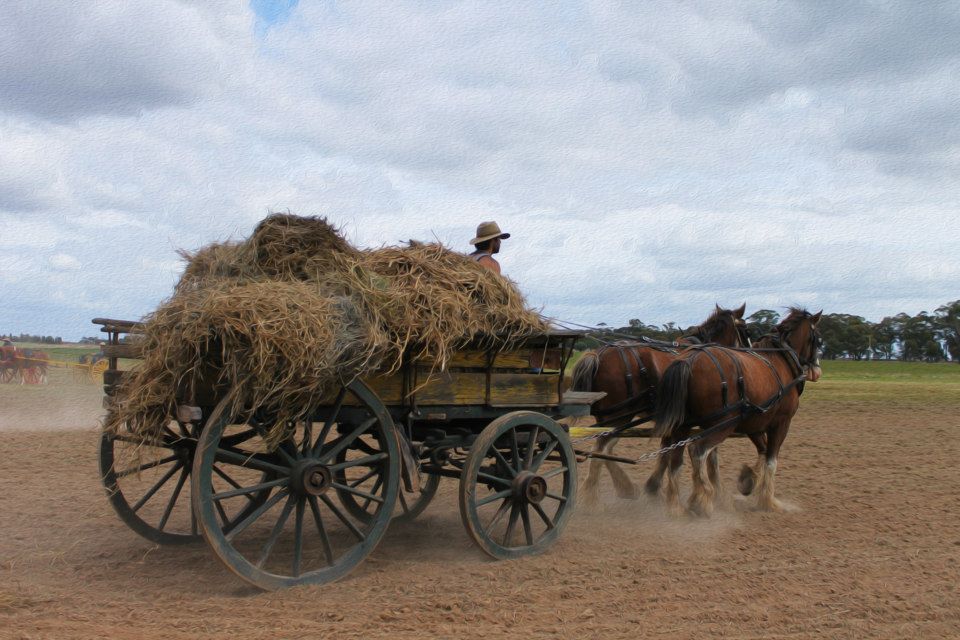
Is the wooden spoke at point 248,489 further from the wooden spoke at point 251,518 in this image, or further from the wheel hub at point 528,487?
the wheel hub at point 528,487

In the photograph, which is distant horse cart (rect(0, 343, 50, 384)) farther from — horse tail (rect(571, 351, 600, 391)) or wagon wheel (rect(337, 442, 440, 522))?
horse tail (rect(571, 351, 600, 391))

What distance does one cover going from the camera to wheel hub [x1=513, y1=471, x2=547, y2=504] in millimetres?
6281

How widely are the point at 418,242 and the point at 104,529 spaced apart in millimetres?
3857

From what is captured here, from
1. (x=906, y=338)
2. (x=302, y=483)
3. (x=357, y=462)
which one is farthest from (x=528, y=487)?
(x=906, y=338)

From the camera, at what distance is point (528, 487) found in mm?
6277

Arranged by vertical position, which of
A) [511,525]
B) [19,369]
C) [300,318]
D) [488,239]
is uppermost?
[488,239]

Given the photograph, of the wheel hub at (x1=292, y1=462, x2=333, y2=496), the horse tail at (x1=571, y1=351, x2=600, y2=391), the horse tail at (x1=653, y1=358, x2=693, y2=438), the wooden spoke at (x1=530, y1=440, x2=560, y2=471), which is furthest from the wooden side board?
the horse tail at (x1=571, y1=351, x2=600, y2=391)

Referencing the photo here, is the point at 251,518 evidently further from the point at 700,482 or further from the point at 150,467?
the point at 700,482

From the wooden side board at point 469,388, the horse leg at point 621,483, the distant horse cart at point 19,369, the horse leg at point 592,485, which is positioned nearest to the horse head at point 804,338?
the horse leg at point 621,483

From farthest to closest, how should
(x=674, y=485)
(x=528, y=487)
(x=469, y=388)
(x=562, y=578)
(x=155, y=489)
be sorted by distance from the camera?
(x=674, y=485)
(x=155, y=489)
(x=528, y=487)
(x=469, y=388)
(x=562, y=578)

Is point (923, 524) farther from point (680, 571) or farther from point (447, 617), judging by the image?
point (447, 617)

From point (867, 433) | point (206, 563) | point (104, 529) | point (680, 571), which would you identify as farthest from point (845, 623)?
point (867, 433)

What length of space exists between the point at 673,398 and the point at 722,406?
0.55 metres

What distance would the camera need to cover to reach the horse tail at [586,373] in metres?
8.54
